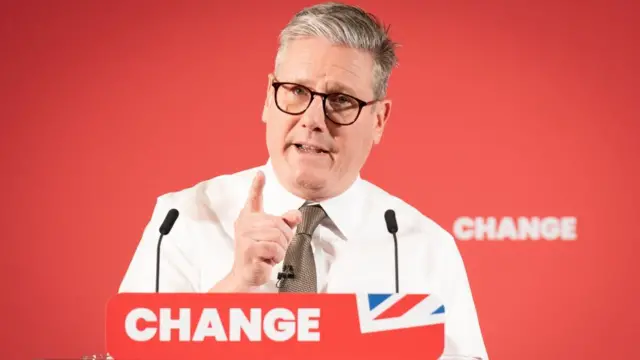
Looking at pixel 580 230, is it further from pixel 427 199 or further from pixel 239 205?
pixel 239 205

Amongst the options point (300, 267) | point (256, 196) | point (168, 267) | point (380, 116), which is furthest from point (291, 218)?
point (380, 116)

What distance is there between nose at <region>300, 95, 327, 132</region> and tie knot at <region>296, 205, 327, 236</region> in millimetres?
214

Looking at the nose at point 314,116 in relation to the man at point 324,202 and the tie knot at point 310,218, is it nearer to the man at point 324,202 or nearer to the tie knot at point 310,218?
the man at point 324,202

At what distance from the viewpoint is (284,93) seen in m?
1.99

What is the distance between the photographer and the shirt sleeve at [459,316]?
210 cm

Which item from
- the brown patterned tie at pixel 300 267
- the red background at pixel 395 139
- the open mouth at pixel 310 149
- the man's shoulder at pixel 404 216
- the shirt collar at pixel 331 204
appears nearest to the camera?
the brown patterned tie at pixel 300 267

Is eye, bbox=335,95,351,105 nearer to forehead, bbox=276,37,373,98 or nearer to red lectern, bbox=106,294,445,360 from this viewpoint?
forehead, bbox=276,37,373,98

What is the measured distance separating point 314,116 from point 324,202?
27 centimetres

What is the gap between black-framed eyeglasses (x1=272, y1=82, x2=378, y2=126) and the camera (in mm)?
1972

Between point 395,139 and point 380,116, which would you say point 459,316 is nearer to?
point 380,116

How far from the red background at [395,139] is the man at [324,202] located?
0.65 meters

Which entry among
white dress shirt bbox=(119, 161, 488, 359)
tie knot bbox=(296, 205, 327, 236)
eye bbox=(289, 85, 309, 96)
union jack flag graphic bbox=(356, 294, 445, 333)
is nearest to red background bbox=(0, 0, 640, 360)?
white dress shirt bbox=(119, 161, 488, 359)

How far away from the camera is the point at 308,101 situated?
6.47 feet

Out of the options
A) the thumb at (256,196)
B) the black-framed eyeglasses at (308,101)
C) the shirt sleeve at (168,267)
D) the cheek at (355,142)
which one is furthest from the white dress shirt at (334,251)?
the thumb at (256,196)
